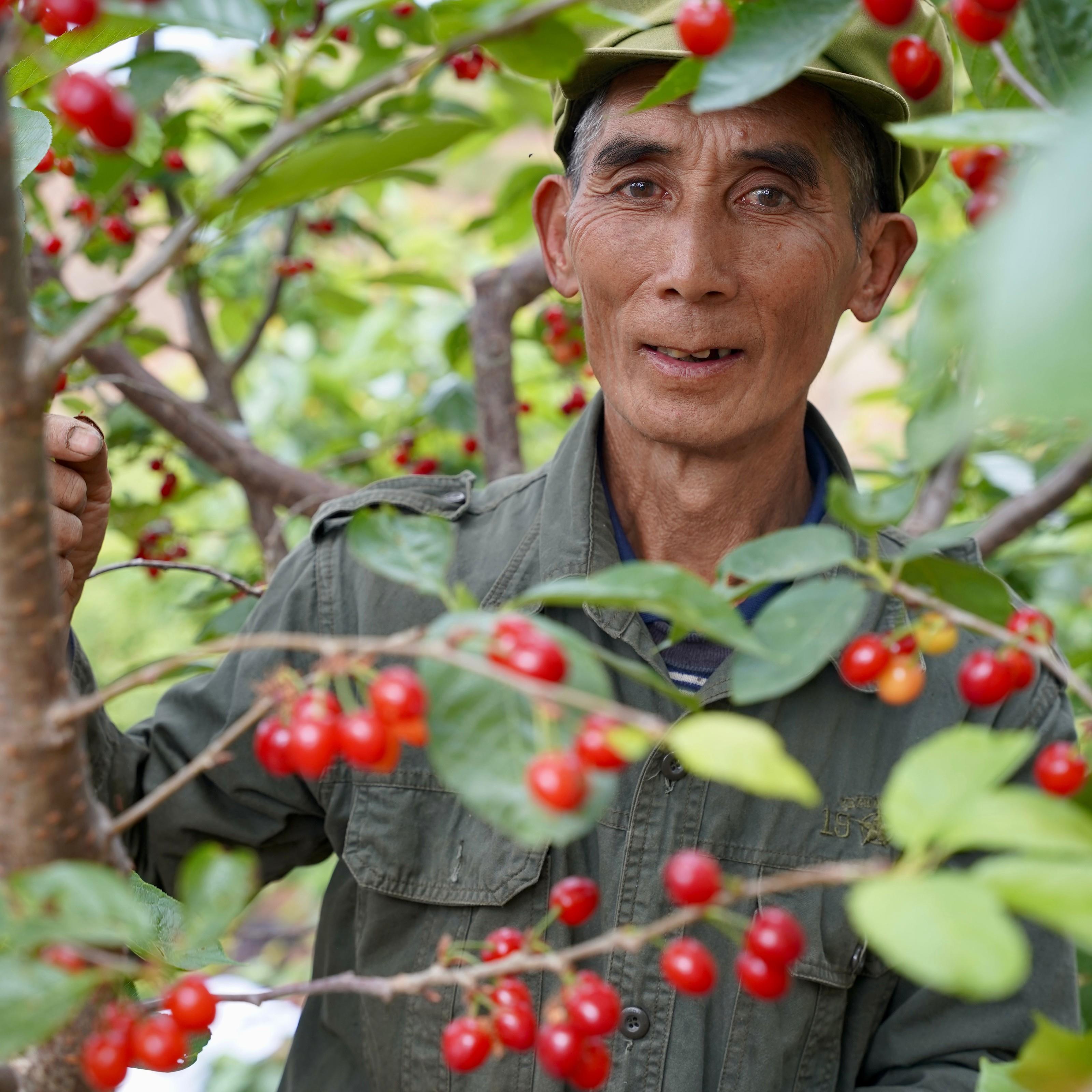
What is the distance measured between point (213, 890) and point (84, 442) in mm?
618

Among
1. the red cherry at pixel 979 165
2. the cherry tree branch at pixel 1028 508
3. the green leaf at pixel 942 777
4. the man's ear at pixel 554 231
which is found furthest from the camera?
the cherry tree branch at pixel 1028 508

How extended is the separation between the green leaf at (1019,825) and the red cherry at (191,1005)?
397mm

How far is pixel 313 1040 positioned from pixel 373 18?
1.51 m

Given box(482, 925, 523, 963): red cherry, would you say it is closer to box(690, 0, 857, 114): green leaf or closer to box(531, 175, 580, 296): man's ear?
box(690, 0, 857, 114): green leaf

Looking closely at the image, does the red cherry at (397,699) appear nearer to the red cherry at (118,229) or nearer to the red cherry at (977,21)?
the red cherry at (977,21)

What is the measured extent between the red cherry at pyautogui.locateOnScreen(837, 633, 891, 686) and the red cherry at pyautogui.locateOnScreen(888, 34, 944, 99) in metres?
0.37

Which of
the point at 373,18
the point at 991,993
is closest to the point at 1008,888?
the point at 991,993

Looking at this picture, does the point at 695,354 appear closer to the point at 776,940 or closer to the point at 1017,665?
the point at 1017,665

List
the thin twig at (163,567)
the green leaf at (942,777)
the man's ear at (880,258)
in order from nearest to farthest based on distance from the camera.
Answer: the green leaf at (942,777) → the thin twig at (163,567) → the man's ear at (880,258)

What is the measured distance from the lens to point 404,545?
2.23 ft

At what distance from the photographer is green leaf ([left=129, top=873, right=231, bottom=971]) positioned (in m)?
0.72

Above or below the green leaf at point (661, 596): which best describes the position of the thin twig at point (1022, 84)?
above

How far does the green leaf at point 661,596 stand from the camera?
0.56 metres

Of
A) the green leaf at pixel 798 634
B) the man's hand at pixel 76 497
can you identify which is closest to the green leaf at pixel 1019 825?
the green leaf at pixel 798 634
